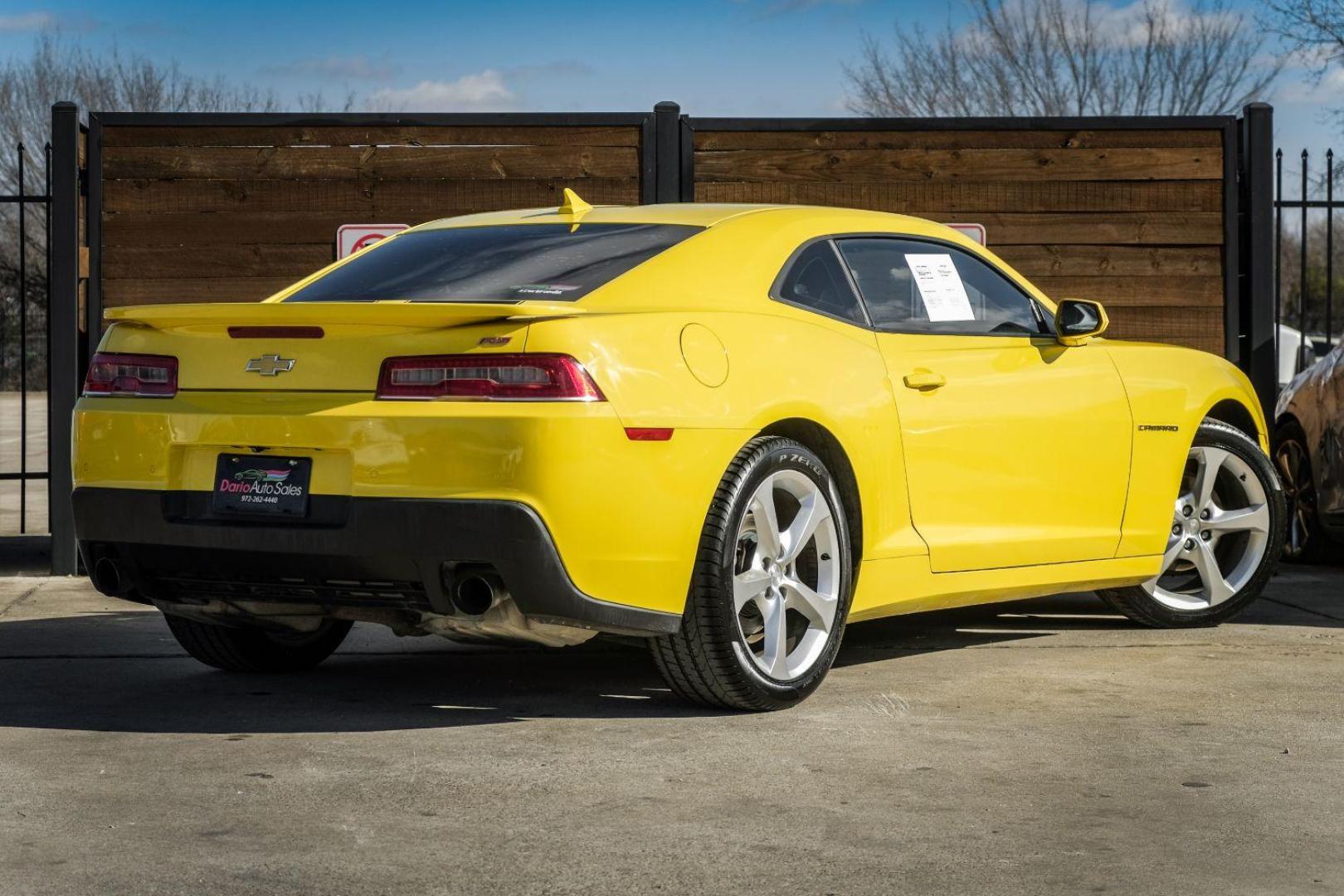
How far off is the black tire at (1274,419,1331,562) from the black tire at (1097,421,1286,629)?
2.46 m

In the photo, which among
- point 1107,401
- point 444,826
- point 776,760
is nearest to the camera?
point 444,826

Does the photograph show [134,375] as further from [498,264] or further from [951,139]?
[951,139]

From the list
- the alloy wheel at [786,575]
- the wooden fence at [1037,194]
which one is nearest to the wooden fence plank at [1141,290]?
the wooden fence at [1037,194]

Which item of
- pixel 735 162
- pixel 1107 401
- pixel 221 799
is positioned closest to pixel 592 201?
pixel 735 162

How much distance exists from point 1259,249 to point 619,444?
6.15 meters

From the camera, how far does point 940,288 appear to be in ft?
20.9

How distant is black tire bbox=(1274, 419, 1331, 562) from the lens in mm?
9867

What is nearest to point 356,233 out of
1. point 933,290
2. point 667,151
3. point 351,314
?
point 667,151

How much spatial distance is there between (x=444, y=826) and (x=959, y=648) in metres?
3.14

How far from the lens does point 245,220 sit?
9789 mm

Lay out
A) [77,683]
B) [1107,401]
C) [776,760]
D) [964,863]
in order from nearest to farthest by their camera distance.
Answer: [964,863] → [776,760] → [77,683] → [1107,401]

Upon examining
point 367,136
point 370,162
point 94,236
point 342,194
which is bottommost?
point 94,236

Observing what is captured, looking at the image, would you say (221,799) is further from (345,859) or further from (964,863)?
(964,863)

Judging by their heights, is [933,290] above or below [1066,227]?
below
